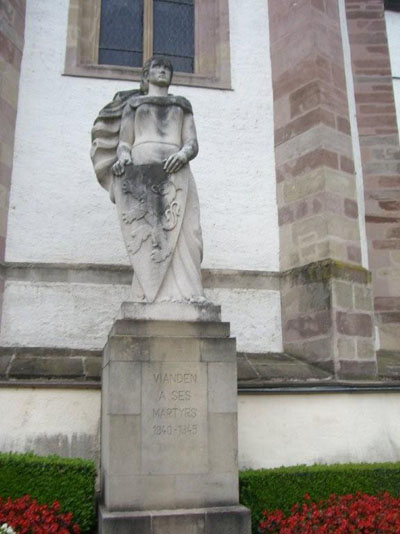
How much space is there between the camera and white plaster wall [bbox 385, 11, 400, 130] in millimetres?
10695

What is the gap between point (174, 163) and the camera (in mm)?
5969

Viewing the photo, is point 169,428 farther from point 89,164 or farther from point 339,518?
point 89,164

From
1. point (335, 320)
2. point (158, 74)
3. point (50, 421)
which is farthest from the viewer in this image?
point (335, 320)

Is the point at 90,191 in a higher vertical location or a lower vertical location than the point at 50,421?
higher

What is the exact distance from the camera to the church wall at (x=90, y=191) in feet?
26.7

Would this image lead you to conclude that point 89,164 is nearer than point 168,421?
No

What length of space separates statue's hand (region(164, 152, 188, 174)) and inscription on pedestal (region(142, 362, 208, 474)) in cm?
183

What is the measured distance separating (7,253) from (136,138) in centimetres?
298

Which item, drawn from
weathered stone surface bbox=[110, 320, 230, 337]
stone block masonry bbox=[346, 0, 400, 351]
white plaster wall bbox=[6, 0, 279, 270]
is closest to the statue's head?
weathered stone surface bbox=[110, 320, 230, 337]

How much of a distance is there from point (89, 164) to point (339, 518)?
18.7 feet

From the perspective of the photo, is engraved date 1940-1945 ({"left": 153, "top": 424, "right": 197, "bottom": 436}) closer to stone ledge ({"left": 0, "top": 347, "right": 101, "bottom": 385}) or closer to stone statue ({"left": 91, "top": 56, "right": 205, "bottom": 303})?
stone statue ({"left": 91, "top": 56, "right": 205, "bottom": 303})

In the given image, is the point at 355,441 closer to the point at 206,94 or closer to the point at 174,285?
the point at 174,285

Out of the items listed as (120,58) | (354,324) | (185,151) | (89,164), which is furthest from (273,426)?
(120,58)

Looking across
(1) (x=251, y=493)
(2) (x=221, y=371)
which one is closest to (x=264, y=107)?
(2) (x=221, y=371)
